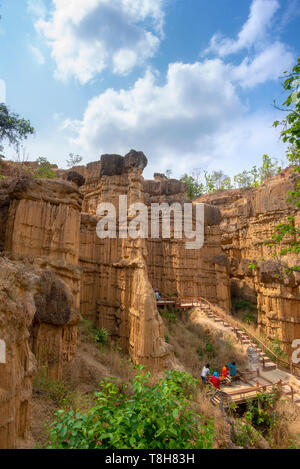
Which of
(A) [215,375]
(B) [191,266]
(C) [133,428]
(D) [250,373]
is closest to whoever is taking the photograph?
(C) [133,428]

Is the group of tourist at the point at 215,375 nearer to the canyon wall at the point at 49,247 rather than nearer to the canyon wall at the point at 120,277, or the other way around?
the canyon wall at the point at 120,277

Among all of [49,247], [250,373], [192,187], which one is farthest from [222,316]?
[192,187]

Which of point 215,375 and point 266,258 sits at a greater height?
point 266,258

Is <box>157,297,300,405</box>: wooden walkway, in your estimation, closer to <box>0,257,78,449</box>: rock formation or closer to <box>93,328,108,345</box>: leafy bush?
<box>93,328,108,345</box>: leafy bush

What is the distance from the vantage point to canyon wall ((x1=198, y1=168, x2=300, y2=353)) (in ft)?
57.8

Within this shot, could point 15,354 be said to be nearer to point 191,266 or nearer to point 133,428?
point 133,428

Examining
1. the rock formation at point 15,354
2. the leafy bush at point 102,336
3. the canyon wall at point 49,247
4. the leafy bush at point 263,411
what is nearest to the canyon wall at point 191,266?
the leafy bush at point 102,336

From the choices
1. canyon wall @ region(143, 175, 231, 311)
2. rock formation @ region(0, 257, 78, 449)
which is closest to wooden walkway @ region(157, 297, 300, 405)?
canyon wall @ region(143, 175, 231, 311)

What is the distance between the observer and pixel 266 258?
824 inches

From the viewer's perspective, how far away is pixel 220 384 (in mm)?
12539

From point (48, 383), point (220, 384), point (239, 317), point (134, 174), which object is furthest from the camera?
point (239, 317)

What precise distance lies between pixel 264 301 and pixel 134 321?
10.9 metres
